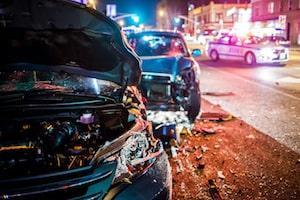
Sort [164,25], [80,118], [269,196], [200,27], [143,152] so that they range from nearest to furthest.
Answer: [143,152] → [80,118] → [269,196] → [200,27] → [164,25]

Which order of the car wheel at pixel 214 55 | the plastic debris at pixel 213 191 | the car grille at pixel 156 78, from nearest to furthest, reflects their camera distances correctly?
the plastic debris at pixel 213 191 < the car grille at pixel 156 78 < the car wheel at pixel 214 55

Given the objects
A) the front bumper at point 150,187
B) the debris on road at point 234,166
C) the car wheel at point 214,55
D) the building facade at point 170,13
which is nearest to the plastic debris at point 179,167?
the debris on road at point 234,166

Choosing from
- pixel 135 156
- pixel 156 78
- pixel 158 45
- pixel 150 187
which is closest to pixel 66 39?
pixel 135 156

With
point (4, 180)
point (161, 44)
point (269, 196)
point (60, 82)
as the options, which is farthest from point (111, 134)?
point (161, 44)

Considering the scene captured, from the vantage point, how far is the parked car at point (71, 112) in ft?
9.53

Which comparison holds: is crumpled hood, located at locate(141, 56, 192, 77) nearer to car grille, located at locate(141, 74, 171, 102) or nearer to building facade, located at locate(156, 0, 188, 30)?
car grille, located at locate(141, 74, 171, 102)

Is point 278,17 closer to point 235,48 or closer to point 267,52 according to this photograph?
point 235,48

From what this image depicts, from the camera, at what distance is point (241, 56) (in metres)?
20.5

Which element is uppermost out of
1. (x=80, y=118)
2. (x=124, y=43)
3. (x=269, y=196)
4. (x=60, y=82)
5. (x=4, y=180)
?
(x=124, y=43)

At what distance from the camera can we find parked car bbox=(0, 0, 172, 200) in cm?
291

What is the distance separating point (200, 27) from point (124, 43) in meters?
87.1

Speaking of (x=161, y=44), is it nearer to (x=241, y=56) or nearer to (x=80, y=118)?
(x=80, y=118)

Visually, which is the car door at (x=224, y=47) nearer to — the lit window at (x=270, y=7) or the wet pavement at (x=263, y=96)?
the wet pavement at (x=263, y=96)

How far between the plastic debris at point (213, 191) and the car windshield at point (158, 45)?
4438mm
